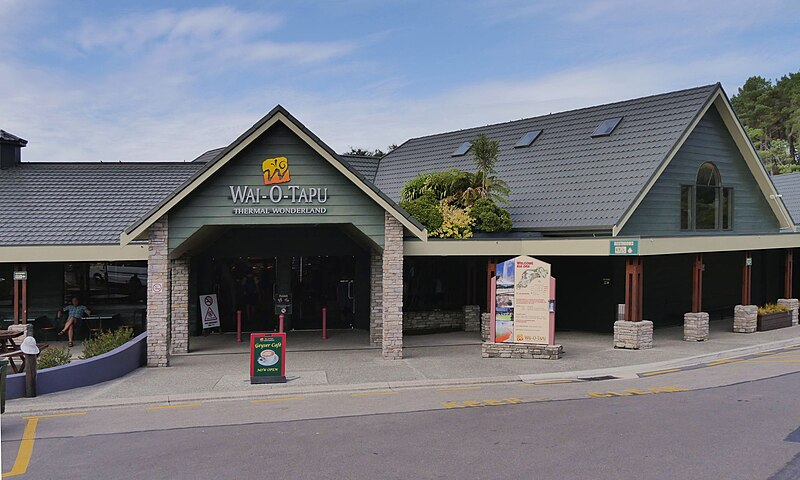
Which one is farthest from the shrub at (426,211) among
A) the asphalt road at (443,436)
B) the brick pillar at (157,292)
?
the brick pillar at (157,292)

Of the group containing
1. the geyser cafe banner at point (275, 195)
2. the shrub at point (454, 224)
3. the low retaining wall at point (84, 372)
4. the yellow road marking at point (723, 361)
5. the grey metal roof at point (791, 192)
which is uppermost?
the grey metal roof at point (791, 192)

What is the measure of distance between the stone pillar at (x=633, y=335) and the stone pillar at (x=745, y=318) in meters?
5.25

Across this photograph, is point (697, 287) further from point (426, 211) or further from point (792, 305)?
point (426, 211)

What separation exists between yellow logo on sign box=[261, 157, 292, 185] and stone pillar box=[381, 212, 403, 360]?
2714 mm

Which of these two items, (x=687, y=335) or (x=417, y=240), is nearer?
(x=417, y=240)

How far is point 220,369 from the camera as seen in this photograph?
16797 millimetres

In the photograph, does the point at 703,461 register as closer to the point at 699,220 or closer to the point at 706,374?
the point at 706,374

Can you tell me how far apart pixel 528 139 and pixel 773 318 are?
34.9 ft

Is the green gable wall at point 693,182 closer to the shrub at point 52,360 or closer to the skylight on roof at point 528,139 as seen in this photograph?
the skylight on roof at point 528,139

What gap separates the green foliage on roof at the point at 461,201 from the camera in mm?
20406

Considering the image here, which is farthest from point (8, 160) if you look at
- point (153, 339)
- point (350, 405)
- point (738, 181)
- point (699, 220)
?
point (738, 181)

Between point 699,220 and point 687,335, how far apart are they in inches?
181

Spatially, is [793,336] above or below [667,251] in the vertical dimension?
below

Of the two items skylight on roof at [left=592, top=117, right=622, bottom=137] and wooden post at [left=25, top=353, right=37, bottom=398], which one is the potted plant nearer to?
skylight on roof at [left=592, top=117, right=622, bottom=137]
